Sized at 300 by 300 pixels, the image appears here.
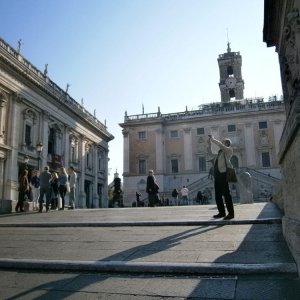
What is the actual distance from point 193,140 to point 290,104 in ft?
144

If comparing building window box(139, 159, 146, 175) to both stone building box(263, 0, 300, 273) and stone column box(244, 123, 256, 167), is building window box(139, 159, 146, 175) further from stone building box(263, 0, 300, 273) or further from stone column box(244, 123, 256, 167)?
stone building box(263, 0, 300, 273)

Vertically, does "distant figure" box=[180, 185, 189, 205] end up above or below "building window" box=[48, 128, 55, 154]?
below

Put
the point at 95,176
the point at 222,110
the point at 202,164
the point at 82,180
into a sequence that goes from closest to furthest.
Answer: the point at 82,180 < the point at 95,176 < the point at 202,164 < the point at 222,110

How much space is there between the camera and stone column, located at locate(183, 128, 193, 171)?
4888 cm

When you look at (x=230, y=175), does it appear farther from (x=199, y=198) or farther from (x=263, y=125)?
(x=263, y=125)

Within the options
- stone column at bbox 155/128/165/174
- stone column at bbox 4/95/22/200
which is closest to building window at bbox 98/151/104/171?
stone column at bbox 155/128/165/174

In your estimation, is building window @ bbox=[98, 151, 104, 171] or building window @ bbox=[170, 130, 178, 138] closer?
building window @ bbox=[98, 151, 104, 171]

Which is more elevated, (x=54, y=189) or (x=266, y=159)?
(x=266, y=159)

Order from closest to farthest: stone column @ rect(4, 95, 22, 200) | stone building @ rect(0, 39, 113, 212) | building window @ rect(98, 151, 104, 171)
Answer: stone column @ rect(4, 95, 22, 200), stone building @ rect(0, 39, 113, 212), building window @ rect(98, 151, 104, 171)

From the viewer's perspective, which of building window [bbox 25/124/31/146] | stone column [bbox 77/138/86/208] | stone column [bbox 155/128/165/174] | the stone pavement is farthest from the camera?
stone column [bbox 155/128/165/174]

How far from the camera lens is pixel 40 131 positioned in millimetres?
31531

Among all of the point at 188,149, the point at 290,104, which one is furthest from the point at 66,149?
the point at 290,104

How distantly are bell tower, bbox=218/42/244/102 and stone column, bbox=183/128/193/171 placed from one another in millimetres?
11592

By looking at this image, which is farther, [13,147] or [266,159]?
[266,159]
